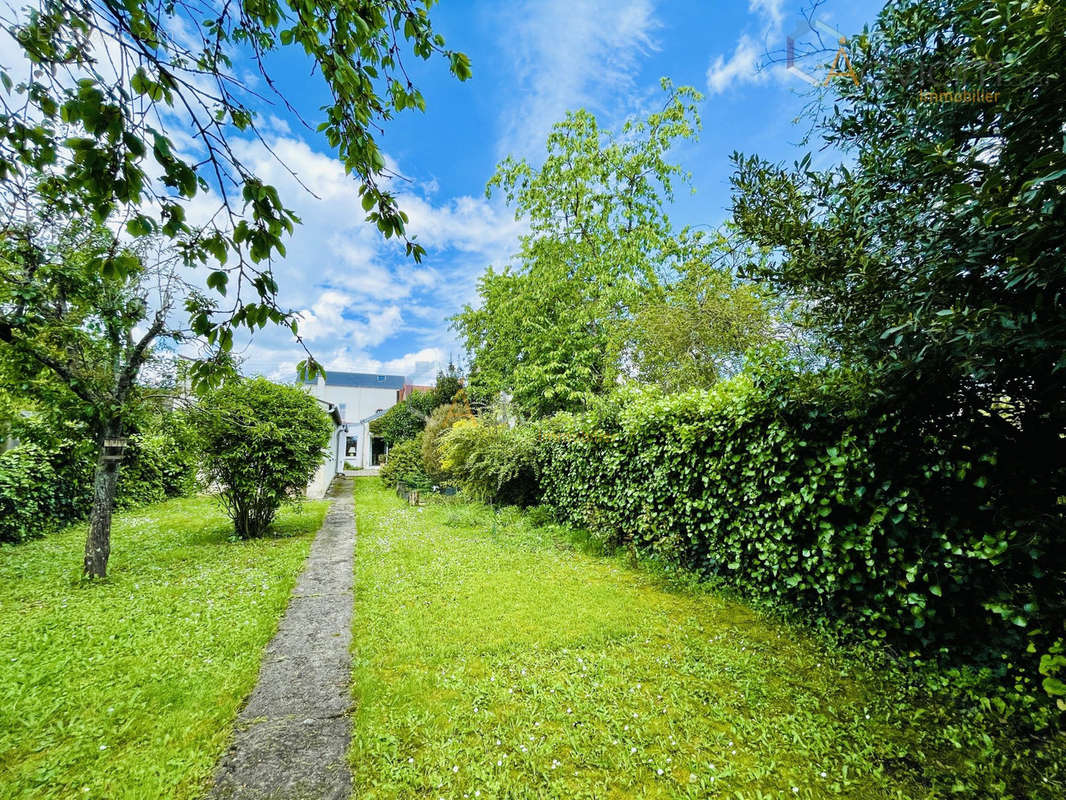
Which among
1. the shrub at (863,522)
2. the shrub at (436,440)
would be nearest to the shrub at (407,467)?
the shrub at (436,440)

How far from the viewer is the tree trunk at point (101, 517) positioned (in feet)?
18.3

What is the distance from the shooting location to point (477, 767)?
7.95ft

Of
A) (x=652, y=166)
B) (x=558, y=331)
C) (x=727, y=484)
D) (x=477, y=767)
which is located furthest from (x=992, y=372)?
(x=652, y=166)

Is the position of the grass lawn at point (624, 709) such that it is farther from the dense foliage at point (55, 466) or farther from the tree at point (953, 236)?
the dense foliage at point (55, 466)

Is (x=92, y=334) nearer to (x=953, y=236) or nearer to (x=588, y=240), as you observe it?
(x=953, y=236)

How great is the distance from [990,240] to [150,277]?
855 centimetres

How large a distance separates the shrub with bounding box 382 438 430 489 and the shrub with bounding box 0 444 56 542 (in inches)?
367

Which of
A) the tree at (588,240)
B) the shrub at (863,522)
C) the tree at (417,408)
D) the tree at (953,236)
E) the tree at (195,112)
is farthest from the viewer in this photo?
the tree at (417,408)

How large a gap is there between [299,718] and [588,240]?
16517 mm

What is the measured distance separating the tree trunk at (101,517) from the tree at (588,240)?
37.6ft

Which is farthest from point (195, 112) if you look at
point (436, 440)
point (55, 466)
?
point (436, 440)

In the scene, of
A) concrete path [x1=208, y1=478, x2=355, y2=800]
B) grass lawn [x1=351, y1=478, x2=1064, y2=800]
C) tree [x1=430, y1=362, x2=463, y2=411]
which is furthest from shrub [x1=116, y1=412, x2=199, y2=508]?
tree [x1=430, y1=362, x2=463, y2=411]

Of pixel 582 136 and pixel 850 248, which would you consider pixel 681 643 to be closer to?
pixel 850 248

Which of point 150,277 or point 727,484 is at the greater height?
point 150,277
